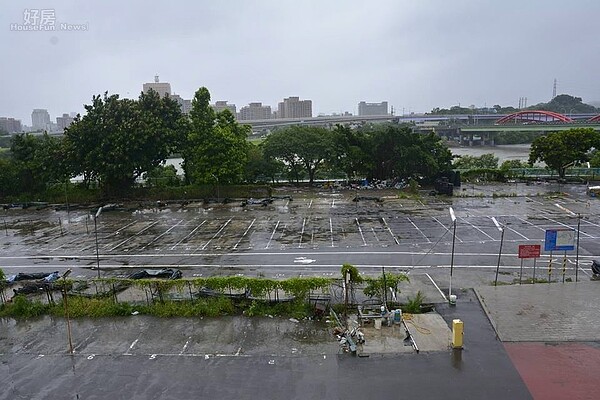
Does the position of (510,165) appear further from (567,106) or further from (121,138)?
(567,106)

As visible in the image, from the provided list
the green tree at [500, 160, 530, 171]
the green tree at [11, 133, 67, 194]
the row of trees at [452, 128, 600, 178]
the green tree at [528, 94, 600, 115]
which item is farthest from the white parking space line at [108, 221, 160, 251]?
the green tree at [528, 94, 600, 115]

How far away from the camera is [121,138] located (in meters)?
48.8

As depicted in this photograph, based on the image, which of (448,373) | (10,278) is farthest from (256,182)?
(448,373)

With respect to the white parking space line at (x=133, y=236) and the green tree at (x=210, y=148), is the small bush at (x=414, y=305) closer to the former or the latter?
the white parking space line at (x=133, y=236)

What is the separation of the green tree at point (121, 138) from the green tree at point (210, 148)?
221 centimetres

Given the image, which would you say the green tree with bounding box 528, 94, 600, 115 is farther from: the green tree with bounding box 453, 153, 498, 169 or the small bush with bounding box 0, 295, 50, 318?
the small bush with bounding box 0, 295, 50, 318

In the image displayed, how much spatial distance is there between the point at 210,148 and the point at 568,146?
137ft

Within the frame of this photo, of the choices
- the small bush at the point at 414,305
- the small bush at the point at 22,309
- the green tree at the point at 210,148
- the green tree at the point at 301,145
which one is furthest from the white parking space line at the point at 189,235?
the small bush at the point at 414,305

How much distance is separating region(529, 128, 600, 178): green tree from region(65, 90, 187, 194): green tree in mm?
42895

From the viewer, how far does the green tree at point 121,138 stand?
49250 millimetres

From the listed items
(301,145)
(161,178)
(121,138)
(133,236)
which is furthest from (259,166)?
(133,236)

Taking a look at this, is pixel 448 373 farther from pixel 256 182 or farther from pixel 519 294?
pixel 256 182

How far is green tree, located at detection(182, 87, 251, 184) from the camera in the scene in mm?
50156

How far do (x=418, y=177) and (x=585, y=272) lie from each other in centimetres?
3263
